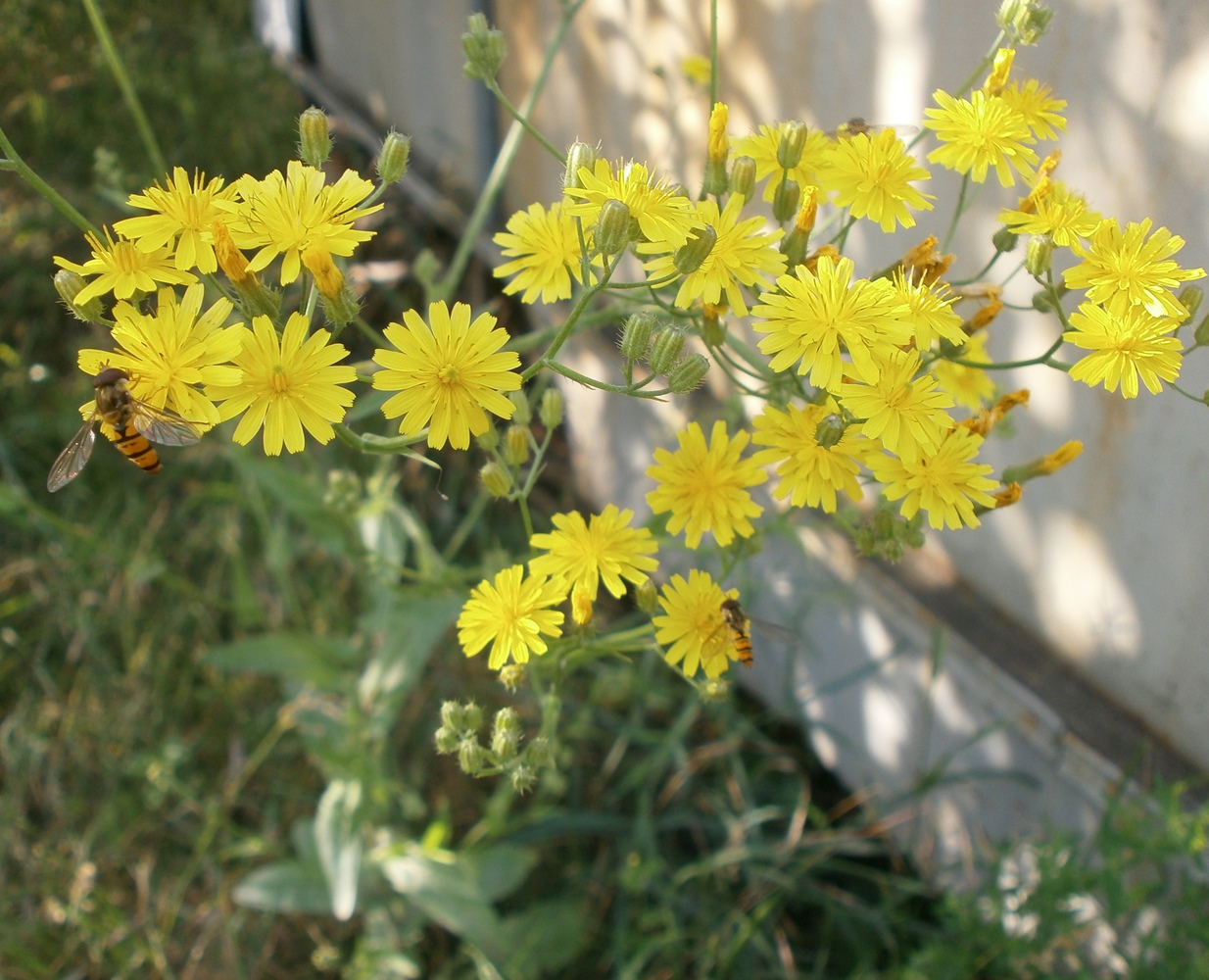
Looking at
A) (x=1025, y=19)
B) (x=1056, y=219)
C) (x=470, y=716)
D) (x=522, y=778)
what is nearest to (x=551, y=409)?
(x=470, y=716)

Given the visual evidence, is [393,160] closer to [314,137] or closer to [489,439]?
[314,137]

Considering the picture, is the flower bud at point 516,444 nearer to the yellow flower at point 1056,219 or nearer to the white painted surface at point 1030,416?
the yellow flower at point 1056,219

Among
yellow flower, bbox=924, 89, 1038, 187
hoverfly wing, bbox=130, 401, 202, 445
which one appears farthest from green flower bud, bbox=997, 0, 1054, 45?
hoverfly wing, bbox=130, 401, 202, 445

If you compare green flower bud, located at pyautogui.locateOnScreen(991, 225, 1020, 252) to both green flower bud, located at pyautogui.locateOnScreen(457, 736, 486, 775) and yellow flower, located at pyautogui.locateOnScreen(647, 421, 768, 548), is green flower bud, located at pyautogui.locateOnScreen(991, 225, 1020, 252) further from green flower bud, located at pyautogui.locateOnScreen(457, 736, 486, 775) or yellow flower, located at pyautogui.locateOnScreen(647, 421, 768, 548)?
green flower bud, located at pyautogui.locateOnScreen(457, 736, 486, 775)

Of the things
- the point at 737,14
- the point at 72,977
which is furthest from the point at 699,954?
the point at 737,14

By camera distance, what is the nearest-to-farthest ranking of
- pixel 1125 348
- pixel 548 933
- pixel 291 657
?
1. pixel 1125 348
2. pixel 291 657
3. pixel 548 933
